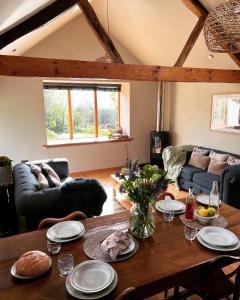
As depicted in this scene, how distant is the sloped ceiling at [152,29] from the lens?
3.93 metres

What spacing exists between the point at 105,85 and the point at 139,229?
5.01 meters

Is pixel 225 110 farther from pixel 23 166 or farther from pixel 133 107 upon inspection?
pixel 23 166

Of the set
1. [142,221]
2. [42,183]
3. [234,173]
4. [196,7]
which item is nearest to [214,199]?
[142,221]

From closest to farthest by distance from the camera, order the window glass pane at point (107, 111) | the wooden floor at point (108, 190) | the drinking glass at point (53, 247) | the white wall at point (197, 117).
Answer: the drinking glass at point (53, 247) → the wooden floor at point (108, 190) → the white wall at point (197, 117) → the window glass pane at point (107, 111)

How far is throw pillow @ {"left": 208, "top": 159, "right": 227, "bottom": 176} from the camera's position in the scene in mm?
4226

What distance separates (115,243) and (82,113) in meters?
4.98

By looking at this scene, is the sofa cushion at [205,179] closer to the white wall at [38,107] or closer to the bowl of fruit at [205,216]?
the bowl of fruit at [205,216]

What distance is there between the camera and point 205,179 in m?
4.15

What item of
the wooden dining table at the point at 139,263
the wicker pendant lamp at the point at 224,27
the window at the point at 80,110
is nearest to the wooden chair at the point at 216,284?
the wooden dining table at the point at 139,263

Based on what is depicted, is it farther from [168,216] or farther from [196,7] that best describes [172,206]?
[196,7]

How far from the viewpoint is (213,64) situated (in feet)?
15.3

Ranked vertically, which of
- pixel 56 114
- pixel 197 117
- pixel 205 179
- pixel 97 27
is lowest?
pixel 205 179

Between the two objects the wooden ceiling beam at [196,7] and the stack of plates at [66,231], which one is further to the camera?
the wooden ceiling beam at [196,7]

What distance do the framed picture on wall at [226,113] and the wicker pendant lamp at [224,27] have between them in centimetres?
283
